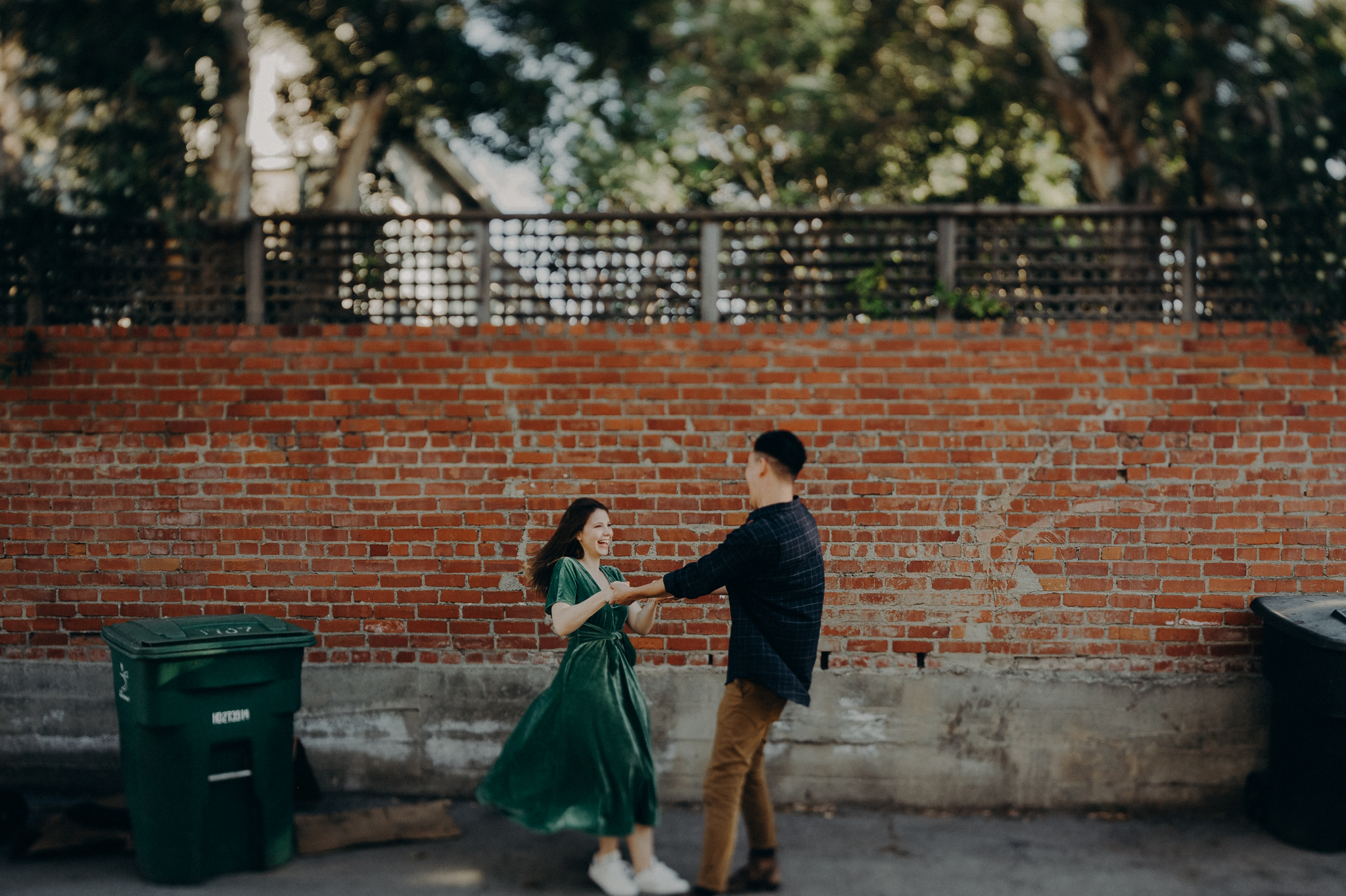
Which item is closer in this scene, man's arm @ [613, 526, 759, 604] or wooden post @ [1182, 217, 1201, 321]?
man's arm @ [613, 526, 759, 604]

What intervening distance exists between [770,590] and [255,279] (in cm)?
346

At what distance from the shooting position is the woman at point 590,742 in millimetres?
3566

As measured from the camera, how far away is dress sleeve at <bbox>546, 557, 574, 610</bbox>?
353cm

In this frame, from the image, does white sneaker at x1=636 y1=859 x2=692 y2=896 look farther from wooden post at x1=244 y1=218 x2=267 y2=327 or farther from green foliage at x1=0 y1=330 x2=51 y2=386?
green foliage at x1=0 y1=330 x2=51 y2=386

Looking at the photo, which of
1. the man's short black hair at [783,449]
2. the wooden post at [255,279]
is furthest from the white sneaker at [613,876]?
the wooden post at [255,279]

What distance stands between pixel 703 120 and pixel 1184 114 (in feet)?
17.9

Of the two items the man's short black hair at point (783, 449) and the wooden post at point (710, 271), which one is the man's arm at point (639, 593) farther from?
the wooden post at point (710, 271)

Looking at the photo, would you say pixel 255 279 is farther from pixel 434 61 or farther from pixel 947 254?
pixel 947 254

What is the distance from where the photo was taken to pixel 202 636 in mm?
3693

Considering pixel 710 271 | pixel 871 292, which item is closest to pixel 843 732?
pixel 871 292

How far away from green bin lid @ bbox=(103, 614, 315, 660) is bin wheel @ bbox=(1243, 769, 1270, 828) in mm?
4736

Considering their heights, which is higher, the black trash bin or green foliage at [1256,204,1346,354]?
green foliage at [1256,204,1346,354]

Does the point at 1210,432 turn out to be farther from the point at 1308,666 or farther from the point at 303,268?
the point at 303,268

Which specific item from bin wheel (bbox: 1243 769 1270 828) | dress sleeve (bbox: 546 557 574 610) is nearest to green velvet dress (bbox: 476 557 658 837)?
dress sleeve (bbox: 546 557 574 610)
